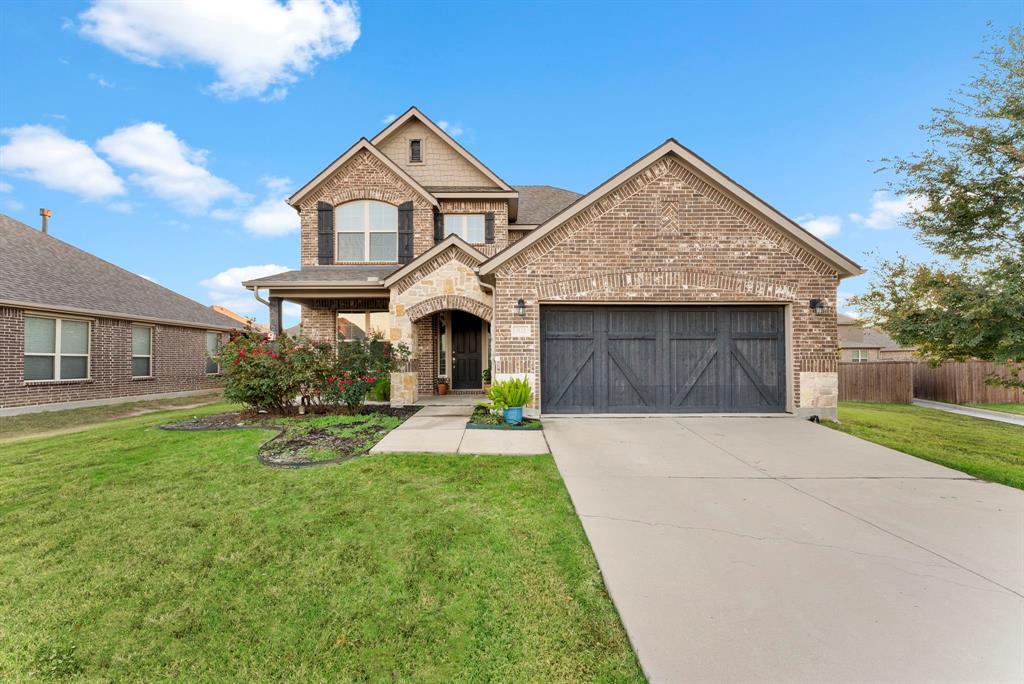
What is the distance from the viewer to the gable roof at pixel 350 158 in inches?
501

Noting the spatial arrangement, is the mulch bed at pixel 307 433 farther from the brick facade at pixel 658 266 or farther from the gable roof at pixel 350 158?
the gable roof at pixel 350 158

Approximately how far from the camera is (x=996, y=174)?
33.4 ft

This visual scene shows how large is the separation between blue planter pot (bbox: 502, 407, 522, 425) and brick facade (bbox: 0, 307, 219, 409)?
24.7 ft

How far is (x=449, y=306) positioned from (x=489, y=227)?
4.38 meters

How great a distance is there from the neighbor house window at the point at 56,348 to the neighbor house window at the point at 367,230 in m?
8.10

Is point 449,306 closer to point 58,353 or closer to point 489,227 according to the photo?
point 489,227

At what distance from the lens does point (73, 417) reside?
398 inches

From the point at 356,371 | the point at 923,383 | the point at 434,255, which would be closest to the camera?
the point at 356,371

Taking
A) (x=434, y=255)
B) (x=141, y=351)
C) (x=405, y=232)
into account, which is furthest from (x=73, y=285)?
(x=434, y=255)

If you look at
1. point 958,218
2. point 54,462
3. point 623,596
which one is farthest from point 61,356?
point 958,218

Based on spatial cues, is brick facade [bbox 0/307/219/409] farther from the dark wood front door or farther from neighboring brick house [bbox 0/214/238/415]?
the dark wood front door

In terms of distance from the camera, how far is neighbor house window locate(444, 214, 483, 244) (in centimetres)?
1359

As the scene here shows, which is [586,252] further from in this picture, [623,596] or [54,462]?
[54,462]

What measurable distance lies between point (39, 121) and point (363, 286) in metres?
12.9
